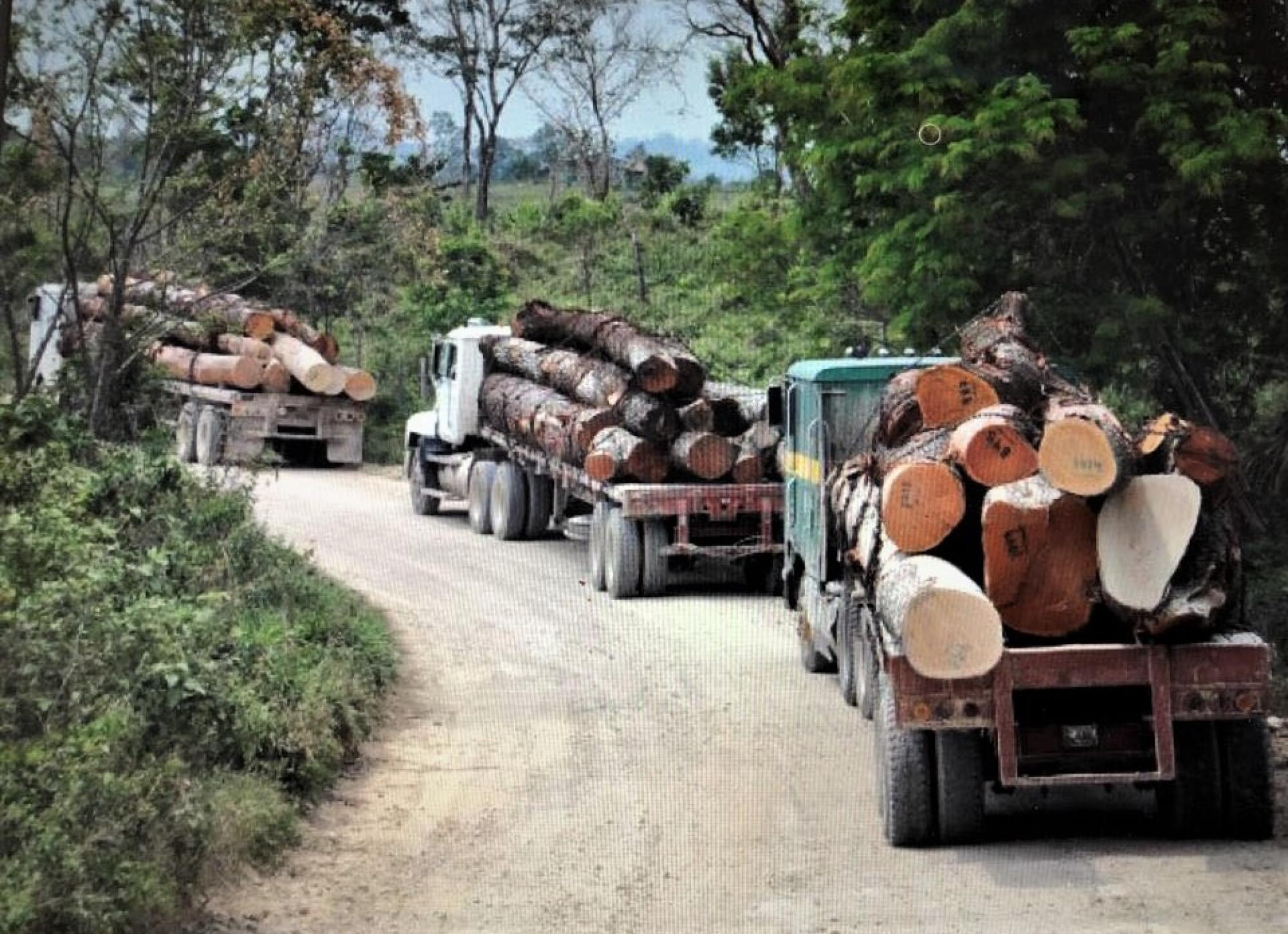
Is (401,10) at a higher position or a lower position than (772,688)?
higher

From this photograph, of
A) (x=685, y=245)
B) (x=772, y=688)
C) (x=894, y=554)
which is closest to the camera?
(x=894, y=554)

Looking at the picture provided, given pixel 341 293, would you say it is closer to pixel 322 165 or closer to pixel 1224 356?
pixel 322 165

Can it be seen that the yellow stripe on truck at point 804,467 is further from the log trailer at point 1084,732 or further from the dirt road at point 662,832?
the log trailer at point 1084,732

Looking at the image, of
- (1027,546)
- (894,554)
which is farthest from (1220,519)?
(894,554)

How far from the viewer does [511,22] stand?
40.4 metres

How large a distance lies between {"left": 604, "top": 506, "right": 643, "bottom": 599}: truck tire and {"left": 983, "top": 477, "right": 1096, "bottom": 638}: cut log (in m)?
8.27

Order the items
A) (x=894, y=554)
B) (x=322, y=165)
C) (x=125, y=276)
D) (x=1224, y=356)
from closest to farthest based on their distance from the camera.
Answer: (x=894, y=554) < (x=125, y=276) < (x=1224, y=356) < (x=322, y=165)

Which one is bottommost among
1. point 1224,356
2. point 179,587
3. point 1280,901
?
point 1280,901

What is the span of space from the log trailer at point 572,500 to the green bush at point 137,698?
3710mm

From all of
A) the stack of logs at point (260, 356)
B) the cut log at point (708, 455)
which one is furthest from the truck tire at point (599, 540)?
the stack of logs at point (260, 356)

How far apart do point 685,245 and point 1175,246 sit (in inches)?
933

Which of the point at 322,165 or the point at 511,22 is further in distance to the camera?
the point at 511,22

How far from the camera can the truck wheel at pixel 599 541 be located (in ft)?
56.8

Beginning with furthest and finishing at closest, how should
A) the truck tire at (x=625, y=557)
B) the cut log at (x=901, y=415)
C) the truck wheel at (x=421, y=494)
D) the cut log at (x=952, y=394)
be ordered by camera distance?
the truck wheel at (x=421, y=494)
the truck tire at (x=625, y=557)
the cut log at (x=901, y=415)
the cut log at (x=952, y=394)
